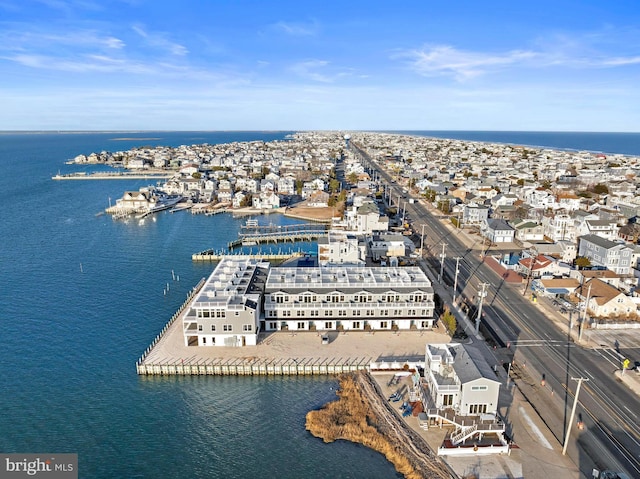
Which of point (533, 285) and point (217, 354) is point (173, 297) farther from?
point (533, 285)

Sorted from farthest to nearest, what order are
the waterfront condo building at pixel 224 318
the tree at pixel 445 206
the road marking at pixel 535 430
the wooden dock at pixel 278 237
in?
the tree at pixel 445 206
the wooden dock at pixel 278 237
the waterfront condo building at pixel 224 318
the road marking at pixel 535 430

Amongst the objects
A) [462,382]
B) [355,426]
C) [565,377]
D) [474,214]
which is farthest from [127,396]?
[474,214]

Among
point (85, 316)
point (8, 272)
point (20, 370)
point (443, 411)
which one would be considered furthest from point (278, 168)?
point (443, 411)

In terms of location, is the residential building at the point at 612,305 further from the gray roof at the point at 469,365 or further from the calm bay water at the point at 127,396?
the calm bay water at the point at 127,396

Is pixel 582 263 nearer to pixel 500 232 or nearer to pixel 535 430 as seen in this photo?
pixel 500 232

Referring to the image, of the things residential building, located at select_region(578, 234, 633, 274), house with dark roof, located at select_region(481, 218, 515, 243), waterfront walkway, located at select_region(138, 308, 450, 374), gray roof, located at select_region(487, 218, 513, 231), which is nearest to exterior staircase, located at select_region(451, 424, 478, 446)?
waterfront walkway, located at select_region(138, 308, 450, 374)
